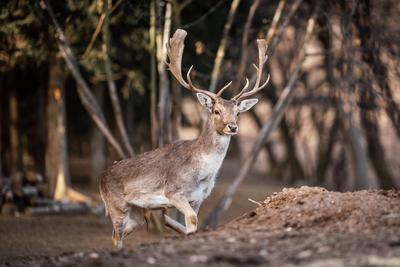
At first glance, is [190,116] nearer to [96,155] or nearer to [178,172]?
[96,155]

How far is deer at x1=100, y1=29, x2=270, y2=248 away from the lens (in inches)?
443

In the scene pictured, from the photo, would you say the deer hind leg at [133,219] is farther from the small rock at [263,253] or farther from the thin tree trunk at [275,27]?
the thin tree trunk at [275,27]

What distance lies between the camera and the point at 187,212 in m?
10.9

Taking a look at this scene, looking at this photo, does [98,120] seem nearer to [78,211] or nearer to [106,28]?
[106,28]

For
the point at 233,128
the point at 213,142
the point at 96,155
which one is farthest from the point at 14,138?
the point at 233,128

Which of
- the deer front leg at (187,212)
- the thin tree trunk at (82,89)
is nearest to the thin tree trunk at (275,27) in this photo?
the thin tree trunk at (82,89)

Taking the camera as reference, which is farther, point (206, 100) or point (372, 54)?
point (372, 54)

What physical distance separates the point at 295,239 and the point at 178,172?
3145 mm

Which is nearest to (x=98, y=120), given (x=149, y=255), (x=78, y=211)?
(x=78, y=211)

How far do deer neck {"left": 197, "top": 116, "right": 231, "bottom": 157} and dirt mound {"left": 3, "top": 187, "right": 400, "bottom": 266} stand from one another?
958 millimetres

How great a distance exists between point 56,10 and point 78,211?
4.85 metres

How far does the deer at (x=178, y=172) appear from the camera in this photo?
11250 millimetres

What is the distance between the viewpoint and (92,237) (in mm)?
16750

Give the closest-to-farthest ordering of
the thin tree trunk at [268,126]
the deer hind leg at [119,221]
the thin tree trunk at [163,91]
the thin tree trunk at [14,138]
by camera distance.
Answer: the deer hind leg at [119,221]
the thin tree trunk at [163,91]
the thin tree trunk at [268,126]
the thin tree trunk at [14,138]
